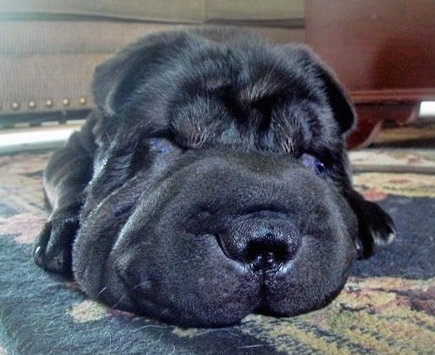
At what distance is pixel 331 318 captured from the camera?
35.4 inches

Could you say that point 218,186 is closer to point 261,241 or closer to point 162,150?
point 261,241

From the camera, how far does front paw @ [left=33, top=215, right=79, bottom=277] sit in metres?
1.07

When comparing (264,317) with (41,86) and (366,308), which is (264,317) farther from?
(41,86)

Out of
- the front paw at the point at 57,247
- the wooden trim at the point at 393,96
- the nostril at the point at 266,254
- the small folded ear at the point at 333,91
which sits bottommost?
the wooden trim at the point at 393,96

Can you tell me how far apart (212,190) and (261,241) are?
108mm

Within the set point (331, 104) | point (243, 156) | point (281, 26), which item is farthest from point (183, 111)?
point (281, 26)

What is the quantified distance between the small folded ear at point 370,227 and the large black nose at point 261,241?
1.33ft

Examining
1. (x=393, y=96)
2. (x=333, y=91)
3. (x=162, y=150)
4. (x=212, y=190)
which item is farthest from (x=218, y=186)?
(x=393, y=96)

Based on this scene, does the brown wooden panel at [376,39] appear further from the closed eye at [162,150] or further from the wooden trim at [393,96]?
the closed eye at [162,150]

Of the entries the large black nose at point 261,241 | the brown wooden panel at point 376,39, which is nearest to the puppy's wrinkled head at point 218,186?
the large black nose at point 261,241

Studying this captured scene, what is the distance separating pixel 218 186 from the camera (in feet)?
2.77

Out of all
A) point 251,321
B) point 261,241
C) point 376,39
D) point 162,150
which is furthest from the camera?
point 376,39

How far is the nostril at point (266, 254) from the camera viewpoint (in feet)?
2.53

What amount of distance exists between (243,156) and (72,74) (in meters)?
1.79
